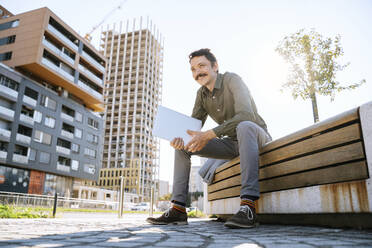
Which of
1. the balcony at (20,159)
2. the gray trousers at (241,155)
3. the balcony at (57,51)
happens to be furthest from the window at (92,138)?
the gray trousers at (241,155)

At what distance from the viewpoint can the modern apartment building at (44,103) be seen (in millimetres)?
27750

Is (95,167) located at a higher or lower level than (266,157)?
higher

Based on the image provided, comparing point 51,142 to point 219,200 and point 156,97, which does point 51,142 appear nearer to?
point 219,200

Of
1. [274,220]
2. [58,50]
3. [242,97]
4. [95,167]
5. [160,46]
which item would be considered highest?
[160,46]

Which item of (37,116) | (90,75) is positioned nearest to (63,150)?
(37,116)

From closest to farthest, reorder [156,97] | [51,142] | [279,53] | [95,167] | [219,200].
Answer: [219,200], [279,53], [51,142], [95,167], [156,97]

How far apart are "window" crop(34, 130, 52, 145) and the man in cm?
3154

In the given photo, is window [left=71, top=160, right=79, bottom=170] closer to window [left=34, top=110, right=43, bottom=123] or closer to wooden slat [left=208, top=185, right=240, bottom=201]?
window [left=34, top=110, right=43, bottom=123]

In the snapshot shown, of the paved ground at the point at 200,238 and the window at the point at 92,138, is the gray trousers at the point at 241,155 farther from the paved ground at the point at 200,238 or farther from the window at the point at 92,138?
the window at the point at 92,138

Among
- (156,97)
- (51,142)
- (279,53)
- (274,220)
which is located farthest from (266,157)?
(156,97)

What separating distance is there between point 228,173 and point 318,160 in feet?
4.74

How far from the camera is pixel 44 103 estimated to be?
104 ft

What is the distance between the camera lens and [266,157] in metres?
2.71

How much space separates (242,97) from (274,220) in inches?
48.3
